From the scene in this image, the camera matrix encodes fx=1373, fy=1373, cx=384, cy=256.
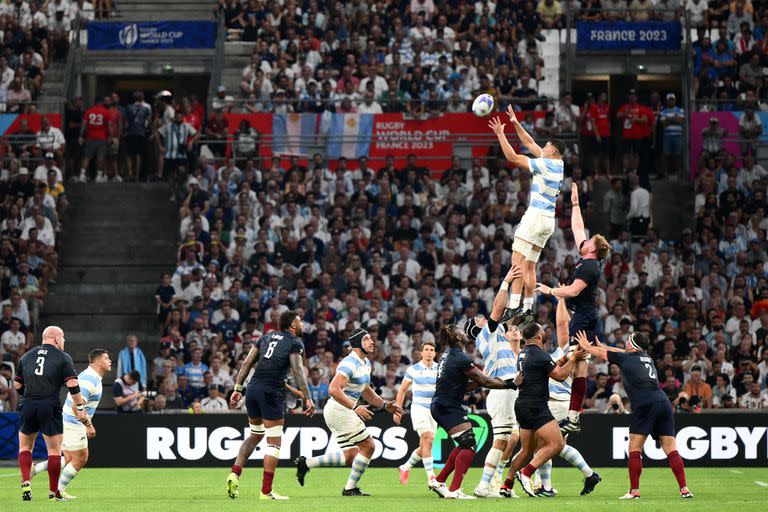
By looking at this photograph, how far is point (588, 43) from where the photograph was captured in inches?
1361

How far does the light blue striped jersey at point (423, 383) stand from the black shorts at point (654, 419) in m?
3.79

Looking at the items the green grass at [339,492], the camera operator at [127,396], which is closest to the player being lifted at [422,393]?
the green grass at [339,492]

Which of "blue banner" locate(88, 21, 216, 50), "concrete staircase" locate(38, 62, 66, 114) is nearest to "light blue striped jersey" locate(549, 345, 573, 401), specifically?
"concrete staircase" locate(38, 62, 66, 114)

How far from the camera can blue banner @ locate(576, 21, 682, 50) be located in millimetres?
34469

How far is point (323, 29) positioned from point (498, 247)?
920 centimetres

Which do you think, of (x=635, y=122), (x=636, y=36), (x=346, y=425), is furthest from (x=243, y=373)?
(x=636, y=36)

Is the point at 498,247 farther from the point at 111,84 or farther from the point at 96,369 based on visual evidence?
the point at 111,84

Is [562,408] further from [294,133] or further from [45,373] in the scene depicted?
[294,133]

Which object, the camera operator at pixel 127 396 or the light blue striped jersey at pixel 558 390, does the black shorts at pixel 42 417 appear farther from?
the camera operator at pixel 127 396

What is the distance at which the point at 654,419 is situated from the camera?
17375 mm

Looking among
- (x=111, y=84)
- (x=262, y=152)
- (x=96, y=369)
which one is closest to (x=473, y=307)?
(x=262, y=152)

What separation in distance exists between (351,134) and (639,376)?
16135 millimetres

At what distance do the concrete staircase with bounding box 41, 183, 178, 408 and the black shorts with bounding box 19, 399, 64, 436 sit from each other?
10.8 m

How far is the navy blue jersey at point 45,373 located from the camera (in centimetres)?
1736
